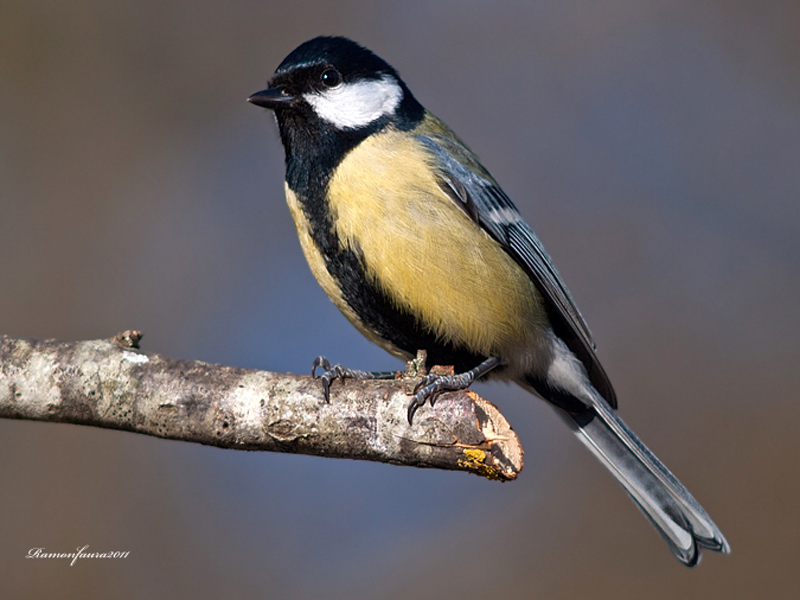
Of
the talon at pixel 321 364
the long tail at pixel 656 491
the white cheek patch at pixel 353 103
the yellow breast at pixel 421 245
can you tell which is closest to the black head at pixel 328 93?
the white cheek patch at pixel 353 103

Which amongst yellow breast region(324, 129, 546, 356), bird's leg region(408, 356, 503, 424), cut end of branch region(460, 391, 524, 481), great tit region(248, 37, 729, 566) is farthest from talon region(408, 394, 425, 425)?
yellow breast region(324, 129, 546, 356)

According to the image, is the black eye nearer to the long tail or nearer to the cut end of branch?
the cut end of branch

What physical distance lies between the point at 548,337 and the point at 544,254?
30 cm

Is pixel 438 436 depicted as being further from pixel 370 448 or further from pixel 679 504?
pixel 679 504

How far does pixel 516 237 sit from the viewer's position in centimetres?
234

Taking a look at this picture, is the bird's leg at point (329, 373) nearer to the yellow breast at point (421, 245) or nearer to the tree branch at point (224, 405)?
the tree branch at point (224, 405)

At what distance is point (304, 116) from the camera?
2232 mm

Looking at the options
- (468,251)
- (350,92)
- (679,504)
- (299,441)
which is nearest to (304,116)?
(350,92)

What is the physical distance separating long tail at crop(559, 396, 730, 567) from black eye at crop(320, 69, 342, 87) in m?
1.42

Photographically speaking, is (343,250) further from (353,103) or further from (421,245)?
(353,103)

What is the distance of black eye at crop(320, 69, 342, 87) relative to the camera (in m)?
2.25

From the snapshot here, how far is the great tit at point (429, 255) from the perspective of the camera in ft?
6.66

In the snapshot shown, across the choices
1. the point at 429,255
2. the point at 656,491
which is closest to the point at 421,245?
the point at 429,255

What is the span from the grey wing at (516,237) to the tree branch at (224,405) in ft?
2.27
